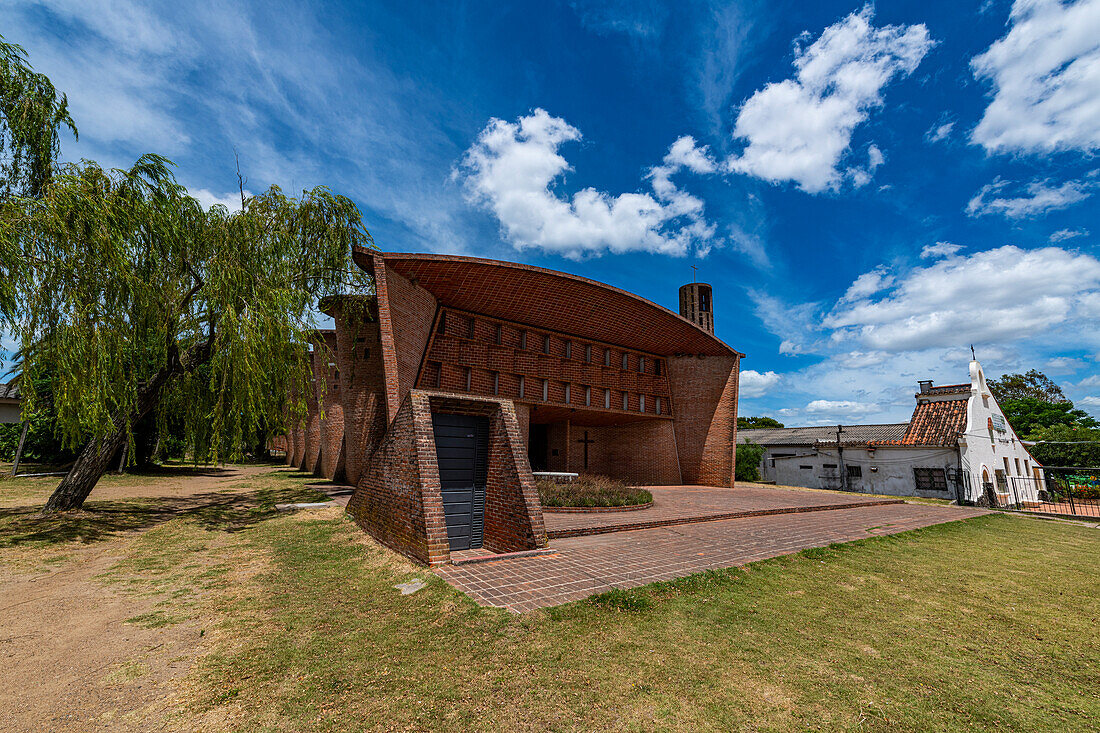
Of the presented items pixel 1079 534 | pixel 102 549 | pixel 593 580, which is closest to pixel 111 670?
pixel 593 580

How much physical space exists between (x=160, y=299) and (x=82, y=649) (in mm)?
7870

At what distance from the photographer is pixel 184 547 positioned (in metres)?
8.68

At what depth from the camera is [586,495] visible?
12.8 meters

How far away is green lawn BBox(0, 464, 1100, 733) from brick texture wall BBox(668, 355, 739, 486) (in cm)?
1511

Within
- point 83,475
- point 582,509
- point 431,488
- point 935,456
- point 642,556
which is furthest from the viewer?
point 935,456

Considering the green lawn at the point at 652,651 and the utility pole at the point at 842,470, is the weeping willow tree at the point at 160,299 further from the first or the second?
the utility pole at the point at 842,470

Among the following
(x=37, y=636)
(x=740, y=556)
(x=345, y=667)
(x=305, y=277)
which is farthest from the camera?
(x=305, y=277)

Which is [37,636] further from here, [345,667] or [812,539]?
[812,539]

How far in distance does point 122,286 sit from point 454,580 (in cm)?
901

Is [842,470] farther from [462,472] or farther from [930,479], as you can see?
[462,472]

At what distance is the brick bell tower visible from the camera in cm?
3100

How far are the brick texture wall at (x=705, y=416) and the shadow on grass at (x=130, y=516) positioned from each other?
1740cm

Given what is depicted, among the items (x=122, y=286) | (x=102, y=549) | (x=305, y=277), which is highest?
(x=305, y=277)

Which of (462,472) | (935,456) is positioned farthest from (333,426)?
(935,456)
